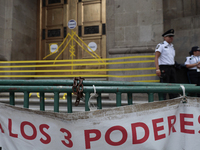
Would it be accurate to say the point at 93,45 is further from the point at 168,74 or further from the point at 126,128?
the point at 126,128

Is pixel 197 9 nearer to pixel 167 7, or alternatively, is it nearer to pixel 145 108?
pixel 167 7

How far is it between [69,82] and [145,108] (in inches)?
36.5

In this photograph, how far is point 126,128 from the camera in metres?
1.72

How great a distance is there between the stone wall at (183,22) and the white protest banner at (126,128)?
703 centimetres

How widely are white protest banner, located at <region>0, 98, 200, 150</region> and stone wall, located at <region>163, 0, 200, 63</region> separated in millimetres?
7031

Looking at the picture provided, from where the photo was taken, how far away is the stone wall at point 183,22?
7.95 meters

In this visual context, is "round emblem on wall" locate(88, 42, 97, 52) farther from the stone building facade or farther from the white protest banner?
the white protest banner

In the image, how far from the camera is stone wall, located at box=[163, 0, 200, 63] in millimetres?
7945

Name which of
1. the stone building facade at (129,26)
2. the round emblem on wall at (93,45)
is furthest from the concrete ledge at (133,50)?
the round emblem on wall at (93,45)

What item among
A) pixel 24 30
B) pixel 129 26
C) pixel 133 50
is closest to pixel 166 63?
pixel 133 50

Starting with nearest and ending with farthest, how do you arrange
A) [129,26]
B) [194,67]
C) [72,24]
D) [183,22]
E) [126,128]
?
[126,128] < [194,67] < [129,26] < [183,22] < [72,24]

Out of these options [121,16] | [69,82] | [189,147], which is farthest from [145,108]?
[121,16]

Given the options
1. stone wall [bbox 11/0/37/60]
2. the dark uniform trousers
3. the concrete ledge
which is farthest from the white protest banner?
stone wall [bbox 11/0/37/60]

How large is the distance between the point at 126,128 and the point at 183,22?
801 centimetres
